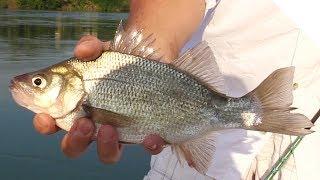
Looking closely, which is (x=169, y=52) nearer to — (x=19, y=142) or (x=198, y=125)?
(x=198, y=125)

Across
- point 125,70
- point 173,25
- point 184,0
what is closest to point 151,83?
point 125,70

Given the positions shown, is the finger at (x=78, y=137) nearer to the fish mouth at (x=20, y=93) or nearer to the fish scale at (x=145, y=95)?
the fish scale at (x=145, y=95)

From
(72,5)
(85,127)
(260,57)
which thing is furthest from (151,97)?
(72,5)

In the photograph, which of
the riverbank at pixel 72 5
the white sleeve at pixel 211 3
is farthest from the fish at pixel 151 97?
the riverbank at pixel 72 5

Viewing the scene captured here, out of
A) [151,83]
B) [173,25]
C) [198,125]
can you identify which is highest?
[173,25]

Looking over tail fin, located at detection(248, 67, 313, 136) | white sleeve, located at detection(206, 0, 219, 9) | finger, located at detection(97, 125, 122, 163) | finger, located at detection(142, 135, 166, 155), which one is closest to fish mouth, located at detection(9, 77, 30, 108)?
finger, located at detection(97, 125, 122, 163)

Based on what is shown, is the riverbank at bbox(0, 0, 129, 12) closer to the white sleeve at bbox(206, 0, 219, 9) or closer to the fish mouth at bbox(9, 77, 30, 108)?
the white sleeve at bbox(206, 0, 219, 9)
